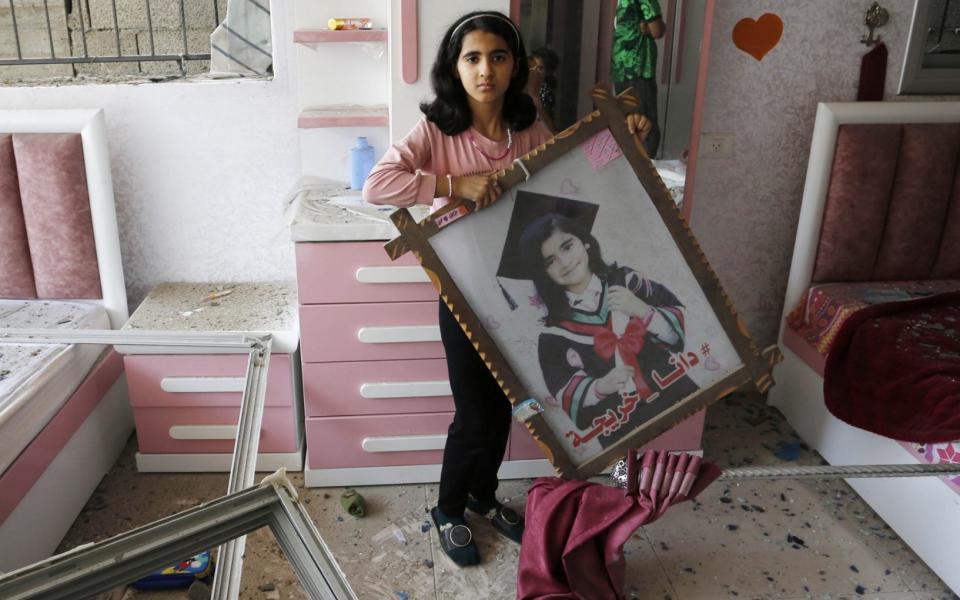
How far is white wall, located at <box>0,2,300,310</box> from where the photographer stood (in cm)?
254

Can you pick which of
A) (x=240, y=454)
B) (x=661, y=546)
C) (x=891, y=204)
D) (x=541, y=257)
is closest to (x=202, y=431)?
(x=240, y=454)

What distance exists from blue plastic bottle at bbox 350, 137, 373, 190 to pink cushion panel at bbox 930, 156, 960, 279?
1.97 metres

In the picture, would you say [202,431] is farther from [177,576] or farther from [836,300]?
[836,300]

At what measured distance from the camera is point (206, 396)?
94.9 inches

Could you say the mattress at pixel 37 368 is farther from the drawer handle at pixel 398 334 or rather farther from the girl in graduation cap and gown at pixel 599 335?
the girl in graduation cap and gown at pixel 599 335

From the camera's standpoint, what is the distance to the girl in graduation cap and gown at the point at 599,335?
1753 millimetres

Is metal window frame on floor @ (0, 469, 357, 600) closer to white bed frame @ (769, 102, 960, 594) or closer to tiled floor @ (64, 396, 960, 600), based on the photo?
tiled floor @ (64, 396, 960, 600)

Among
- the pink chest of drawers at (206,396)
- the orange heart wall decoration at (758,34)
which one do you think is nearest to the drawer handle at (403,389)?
the pink chest of drawers at (206,396)

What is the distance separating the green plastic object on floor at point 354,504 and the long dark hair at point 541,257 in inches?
35.9

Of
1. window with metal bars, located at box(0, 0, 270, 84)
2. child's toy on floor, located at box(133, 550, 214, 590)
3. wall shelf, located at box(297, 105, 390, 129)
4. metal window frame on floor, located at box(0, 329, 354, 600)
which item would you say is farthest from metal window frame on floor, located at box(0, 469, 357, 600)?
window with metal bars, located at box(0, 0, 270, 84)

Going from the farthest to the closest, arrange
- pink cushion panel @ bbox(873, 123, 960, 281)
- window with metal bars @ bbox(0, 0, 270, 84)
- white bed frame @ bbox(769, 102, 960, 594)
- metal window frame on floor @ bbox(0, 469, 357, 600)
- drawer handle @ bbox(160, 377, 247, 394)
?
window with metal bars @ bbox(0, 0, 270, 84), pink cushion panel @ bbox(873, 123, 960, 281), drawer handle @ bbox(160, 377, 247, 394), white bed frame @ bbox(769, 102, 960, 594), metal window frame on floor @ bbox(0, 469, 357, 600)

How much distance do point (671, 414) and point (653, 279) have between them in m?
0.32

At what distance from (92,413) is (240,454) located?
1270mm

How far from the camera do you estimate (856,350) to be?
→ 2.34m
